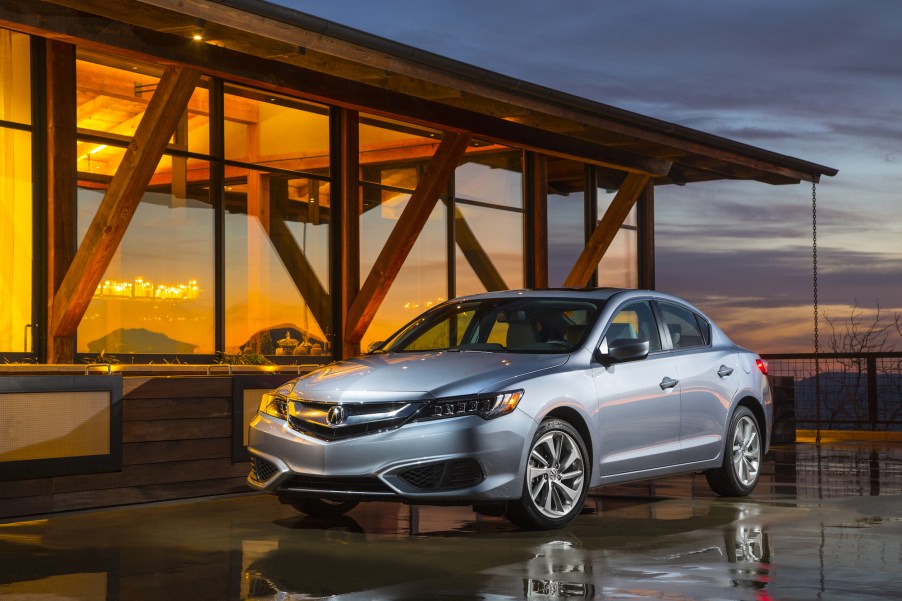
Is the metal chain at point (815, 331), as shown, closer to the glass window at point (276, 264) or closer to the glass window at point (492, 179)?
the glass window at point (492, 179)

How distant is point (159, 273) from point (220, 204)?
1.17 metres

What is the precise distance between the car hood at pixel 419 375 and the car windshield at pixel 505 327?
1.24ft

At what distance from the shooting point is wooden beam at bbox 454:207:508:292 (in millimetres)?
19281

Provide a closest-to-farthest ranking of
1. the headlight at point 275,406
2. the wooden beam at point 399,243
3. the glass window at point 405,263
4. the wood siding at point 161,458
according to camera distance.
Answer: the headlight at point 275,406 < the wood siding at point 161,458 < the wooden beam at point 399,243 < the glass window at point 405,263

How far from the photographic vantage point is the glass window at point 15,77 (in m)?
13.3

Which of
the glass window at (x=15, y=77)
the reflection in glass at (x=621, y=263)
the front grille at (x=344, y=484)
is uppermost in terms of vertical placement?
the glass window at (x=15, y=77)

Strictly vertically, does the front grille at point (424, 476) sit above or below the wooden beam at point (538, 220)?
below

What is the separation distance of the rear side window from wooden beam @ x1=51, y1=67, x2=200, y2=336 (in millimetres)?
5154

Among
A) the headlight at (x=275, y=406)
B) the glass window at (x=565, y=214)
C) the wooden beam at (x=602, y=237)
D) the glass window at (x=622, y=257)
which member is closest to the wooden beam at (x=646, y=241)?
the glass window at (x=622, y=257)

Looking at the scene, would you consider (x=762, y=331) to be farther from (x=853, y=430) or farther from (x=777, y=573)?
(x=777, y=573)

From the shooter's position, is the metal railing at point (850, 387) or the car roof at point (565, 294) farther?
the metal railing at point (850, 387)

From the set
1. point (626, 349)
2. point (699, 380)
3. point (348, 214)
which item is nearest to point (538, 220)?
point (348, 214)

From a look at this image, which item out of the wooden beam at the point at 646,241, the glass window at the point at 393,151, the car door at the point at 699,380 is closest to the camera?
the car door at the point at 699,380

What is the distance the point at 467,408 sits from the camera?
808 centimetres
